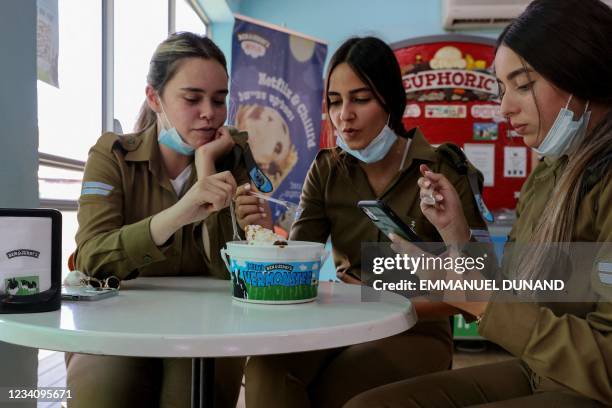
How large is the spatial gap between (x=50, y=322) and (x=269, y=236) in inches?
17.2

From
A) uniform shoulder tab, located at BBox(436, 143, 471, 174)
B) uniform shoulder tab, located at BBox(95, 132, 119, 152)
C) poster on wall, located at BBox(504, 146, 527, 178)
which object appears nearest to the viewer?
uniform shoulder tab, located at BBox(95, 132, 119, 152)

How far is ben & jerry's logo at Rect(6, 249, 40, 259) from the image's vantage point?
0.96m

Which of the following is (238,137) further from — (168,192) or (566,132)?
(566,132)

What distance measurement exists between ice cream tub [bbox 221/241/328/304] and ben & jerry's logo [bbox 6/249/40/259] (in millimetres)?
350

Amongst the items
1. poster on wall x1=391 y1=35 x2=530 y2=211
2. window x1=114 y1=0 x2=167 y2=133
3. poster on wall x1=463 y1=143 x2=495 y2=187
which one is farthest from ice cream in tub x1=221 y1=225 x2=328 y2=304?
poster on wall x1=463 y1=143 x2=495 y2=187

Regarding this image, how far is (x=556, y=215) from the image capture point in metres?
1.09

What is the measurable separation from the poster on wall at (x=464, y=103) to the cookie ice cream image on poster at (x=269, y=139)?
1.35m

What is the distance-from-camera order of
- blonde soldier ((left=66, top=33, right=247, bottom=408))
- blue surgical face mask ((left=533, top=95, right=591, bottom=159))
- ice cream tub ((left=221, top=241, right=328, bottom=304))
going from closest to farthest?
ice cream tub ((left=221, top=241, right=328, bottom=304))
blue surgical face mask ((left=533, top=95, right=591, bottom=159))
blonde soldier ((left=66, top=33, right=247, bottom=408))

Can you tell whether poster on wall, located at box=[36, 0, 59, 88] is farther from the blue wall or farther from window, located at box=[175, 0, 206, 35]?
the blue wall

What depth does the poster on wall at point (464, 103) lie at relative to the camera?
15.5 ft

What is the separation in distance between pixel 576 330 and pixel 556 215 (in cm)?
28

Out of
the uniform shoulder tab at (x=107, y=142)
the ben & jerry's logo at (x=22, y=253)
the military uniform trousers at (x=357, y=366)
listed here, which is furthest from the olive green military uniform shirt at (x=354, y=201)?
the ben & jerry's logo at (x=22, y=253)

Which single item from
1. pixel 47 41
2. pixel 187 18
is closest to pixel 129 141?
pixel 47 41

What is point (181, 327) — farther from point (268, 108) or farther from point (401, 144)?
point (268, 108)
